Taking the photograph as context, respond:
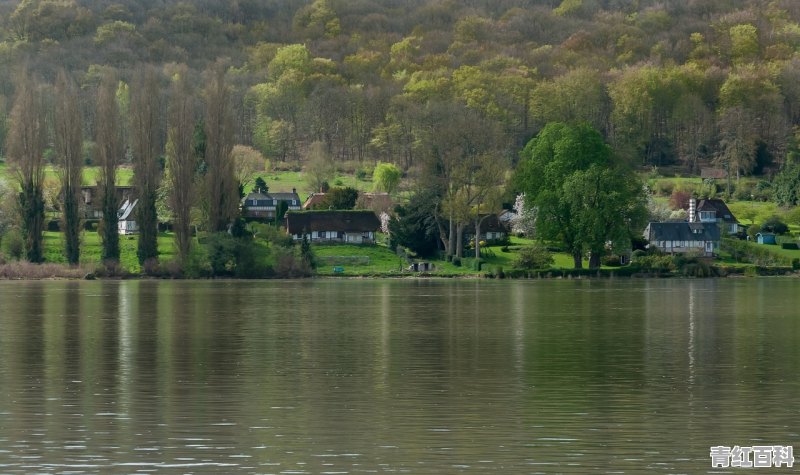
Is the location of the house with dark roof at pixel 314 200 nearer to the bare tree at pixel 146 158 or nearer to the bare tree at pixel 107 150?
the bare tree at pixel 146 158

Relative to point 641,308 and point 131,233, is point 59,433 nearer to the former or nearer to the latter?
point 641,308

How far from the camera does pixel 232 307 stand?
54.2 meters

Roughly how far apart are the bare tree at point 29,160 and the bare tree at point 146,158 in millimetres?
5518

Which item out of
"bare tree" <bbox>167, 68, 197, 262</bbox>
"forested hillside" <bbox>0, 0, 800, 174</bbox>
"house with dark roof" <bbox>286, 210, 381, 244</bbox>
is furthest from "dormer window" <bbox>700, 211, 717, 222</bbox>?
"bare tree" <bbox>167, 68, 197, 262</bbox>

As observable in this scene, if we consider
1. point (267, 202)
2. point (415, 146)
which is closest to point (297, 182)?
point (415, 146)

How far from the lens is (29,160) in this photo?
83.9 m

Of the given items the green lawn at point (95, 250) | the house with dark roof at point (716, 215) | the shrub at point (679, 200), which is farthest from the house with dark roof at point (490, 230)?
the green lawn at point (95, 250)

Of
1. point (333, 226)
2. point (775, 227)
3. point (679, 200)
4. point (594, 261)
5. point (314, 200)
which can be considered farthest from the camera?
point (679, 200)

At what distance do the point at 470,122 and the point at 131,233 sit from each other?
25.2m

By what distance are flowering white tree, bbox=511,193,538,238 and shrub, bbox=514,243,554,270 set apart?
5632 mm

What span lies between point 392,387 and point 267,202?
78.8 m

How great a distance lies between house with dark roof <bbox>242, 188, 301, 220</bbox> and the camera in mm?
103250

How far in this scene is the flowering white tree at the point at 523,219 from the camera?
91000mm

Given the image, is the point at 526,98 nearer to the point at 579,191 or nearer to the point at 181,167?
the point at 579,191
